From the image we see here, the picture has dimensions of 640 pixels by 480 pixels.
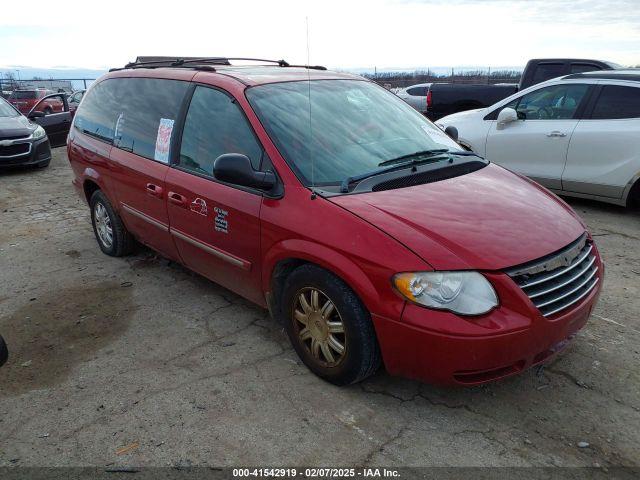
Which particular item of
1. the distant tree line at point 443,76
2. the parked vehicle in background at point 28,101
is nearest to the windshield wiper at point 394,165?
the parked vehicle in background at point 28,101

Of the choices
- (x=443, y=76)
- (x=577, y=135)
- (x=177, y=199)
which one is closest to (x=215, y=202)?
(x=177, y=199)

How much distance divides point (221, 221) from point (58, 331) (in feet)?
4.83

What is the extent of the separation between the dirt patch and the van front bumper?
6.73 ft

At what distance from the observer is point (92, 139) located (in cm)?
494

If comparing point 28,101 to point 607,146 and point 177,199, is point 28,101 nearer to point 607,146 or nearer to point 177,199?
point 177,199

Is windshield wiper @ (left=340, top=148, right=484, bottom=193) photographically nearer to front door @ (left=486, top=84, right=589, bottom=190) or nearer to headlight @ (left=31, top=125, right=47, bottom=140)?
front door @ (left=486, top=84, right=589, bottom=190)

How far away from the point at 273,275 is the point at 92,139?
2.77 meters

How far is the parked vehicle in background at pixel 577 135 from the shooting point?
6070 millimetres

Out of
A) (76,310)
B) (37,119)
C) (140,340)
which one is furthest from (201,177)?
(37,119)

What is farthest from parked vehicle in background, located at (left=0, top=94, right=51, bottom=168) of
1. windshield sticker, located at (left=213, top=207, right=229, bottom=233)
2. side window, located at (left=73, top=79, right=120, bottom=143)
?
windshield sticker, located at (left=213, top=207, right=229, bottom=233)

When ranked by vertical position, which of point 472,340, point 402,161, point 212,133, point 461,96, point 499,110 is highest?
point 212,133

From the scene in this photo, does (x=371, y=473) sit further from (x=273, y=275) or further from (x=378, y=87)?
(x=378, y=87)

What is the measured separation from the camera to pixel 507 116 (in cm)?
692

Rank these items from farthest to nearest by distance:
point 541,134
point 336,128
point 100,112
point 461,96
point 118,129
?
point 461,96, point 541,134, point 100,112, point 118,129, point 336,128
